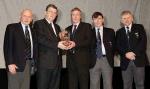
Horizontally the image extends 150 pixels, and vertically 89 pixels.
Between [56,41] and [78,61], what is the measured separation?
1.36 feet

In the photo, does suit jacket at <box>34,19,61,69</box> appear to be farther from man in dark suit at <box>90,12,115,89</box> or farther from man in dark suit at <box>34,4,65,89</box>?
man in dark suit at <box>90,12,115,89</box>

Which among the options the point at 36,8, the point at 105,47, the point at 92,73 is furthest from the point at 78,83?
the point at 36,8

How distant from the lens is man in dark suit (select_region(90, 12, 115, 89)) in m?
4.23

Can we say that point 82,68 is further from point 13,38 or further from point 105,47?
point 13,38

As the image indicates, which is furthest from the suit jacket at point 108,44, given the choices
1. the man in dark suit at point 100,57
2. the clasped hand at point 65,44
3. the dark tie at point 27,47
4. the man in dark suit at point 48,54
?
the dark tie at point 27,47

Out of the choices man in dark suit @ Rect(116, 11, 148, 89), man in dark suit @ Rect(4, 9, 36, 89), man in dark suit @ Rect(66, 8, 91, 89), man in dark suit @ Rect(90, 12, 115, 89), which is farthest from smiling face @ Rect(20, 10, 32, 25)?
man in dark suit @ Rect(116, 11, 148, 89)

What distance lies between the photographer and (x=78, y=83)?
429 cm

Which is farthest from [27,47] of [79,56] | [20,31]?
[79,56]

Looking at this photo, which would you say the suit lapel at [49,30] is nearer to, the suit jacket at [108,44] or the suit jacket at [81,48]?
the suit jacket at [81,48]

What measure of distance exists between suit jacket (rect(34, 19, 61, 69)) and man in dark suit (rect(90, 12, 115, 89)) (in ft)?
1.81

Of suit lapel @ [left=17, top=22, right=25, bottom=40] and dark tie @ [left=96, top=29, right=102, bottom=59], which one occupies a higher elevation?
suit lapel @ [left=17, top=22, right=25, bottom=40]

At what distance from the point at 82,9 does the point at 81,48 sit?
1.11 m

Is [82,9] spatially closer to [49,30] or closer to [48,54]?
[49,30]

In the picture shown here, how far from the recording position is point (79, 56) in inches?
162
